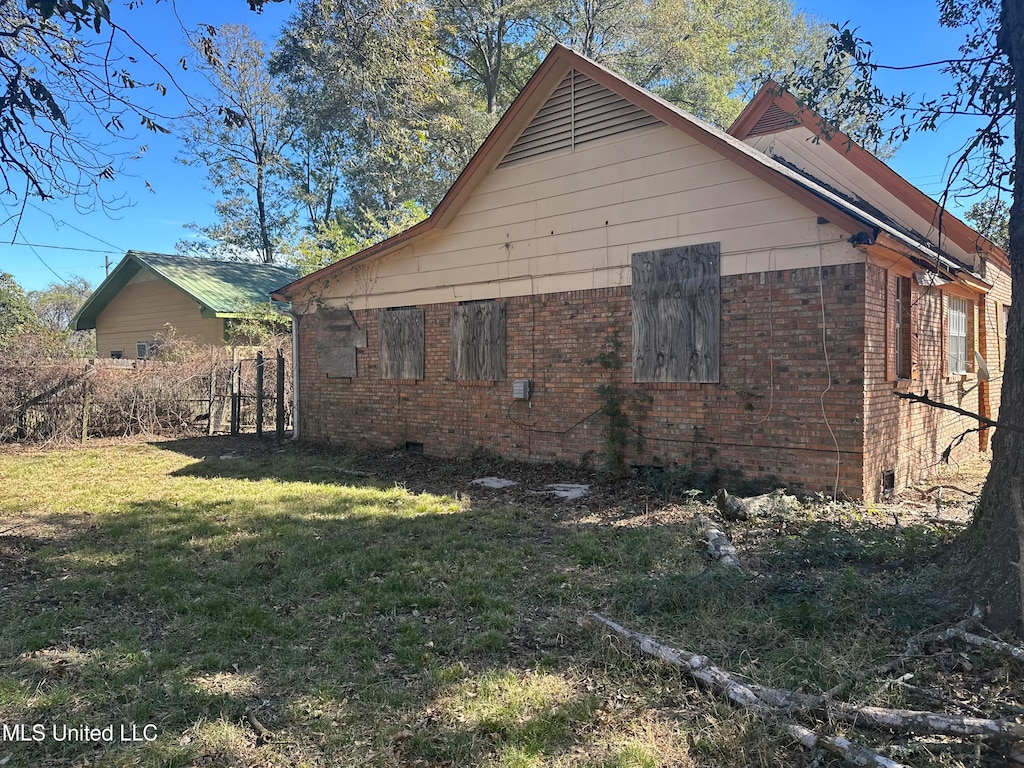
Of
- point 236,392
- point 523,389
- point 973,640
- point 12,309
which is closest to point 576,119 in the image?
point 523,389

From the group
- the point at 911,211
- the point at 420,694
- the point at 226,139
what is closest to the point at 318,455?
the point at 420,694

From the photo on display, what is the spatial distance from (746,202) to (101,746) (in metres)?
7.81

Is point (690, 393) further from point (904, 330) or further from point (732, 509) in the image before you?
point (904, 330)

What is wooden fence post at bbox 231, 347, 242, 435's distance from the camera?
14945mm

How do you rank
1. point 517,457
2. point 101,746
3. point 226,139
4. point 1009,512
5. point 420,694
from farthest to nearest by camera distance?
point 226,139 → point 517,457 → point 1009,512 → point 420,694 → point 101,746

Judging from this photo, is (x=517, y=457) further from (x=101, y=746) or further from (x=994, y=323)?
(x=994, y=323)

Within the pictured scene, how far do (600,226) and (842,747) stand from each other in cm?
751

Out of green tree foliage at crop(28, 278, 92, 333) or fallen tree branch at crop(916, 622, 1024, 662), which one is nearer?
fallen tree branch at crop(916, 622, 1024, 662)

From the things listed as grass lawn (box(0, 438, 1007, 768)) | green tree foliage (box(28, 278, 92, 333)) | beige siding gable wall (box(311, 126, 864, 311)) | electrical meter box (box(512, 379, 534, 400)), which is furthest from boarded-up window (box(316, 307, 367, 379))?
green tree foliage (box(28, 278, 92, 333))

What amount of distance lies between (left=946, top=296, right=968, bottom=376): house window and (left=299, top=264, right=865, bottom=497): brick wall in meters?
4.16

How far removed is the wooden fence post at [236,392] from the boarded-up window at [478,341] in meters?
7.01

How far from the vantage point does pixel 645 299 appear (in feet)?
28.0

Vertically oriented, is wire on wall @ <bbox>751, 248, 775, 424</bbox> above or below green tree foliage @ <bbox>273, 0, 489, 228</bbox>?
below

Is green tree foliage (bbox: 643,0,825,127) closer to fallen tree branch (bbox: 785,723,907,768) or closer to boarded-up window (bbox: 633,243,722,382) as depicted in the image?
boarded-up window (bbox: 633,243,722,382)
